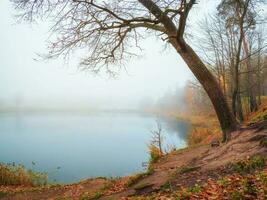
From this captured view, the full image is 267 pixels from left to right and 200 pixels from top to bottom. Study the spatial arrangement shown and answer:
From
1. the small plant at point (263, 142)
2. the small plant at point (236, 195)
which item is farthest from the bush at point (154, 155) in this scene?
the small plant at point (236, 195)

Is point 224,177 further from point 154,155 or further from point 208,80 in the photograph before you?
point 154,155

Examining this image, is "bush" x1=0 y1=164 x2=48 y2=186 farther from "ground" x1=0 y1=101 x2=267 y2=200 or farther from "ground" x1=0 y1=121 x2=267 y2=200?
"ground" x1=0 y1=121 x2=267 y2=200

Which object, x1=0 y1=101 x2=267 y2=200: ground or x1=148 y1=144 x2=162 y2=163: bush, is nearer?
x1=0 y1=101 x2=267 y2=200: ground

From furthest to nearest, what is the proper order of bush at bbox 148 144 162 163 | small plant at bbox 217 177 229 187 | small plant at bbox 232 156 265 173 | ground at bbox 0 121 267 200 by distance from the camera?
bush at bbox 148 144 162 163, ground at bbox 0 121 267 200, small plant at bbox 232 156 265 173, small plant at bbox 217 177 229 187

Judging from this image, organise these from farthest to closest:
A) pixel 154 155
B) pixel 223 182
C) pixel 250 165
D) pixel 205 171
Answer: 1. pixel 154 155
2. pixel 205 171
3. pixel 250 165
4. pixel 223 182

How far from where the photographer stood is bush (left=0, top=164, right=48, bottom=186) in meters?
14.6

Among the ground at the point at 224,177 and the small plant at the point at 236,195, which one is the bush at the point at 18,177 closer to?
the ground at the point at 224,177

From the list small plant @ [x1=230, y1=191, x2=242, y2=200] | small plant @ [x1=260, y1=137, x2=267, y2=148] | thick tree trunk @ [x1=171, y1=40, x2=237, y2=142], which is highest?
thick tree trunk @ [x1=171, y1=40, x2=237, y2=142]

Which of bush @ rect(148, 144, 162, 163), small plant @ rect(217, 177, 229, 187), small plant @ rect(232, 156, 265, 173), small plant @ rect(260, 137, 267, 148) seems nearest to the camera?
small plant @ rect(217, 177, 229, 187)

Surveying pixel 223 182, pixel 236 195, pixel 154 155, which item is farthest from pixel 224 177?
pixel 154 155

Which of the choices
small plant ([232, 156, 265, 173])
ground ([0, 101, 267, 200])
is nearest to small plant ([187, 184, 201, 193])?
ground ([0, 101, 267, 200])

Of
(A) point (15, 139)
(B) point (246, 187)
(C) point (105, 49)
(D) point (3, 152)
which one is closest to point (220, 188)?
(B) point (246, 187)

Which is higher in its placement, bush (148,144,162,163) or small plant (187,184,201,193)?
small plant (187,184,201,193)

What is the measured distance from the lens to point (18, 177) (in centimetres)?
1484
